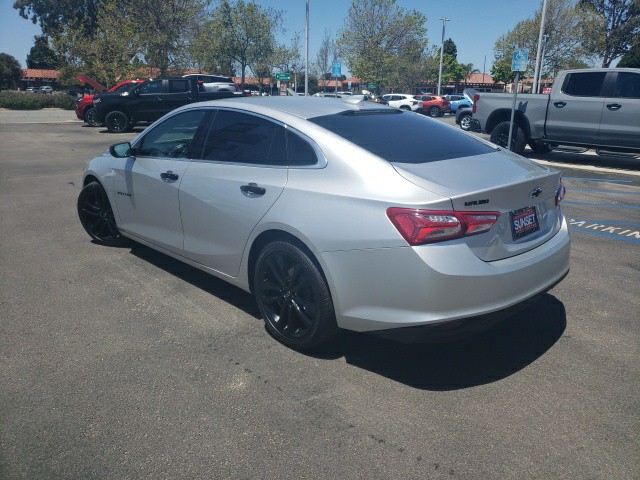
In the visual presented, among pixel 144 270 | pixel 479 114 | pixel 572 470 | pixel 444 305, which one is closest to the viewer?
pixel 572 470

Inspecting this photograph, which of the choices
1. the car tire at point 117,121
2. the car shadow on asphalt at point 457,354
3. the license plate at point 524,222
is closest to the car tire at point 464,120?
the car tire at point 117,121

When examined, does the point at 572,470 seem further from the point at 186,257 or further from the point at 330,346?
the point at 186,257

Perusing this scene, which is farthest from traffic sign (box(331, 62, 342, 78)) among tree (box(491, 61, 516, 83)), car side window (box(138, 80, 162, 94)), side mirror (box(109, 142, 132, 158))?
tree (box(491, 61, 516, 83))

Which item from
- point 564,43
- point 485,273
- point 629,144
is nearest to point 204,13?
point 564,43

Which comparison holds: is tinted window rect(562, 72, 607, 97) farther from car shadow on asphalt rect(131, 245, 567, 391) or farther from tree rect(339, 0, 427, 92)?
tree rect(339, 0, 427, 92)

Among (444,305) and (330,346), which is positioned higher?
(444,305)

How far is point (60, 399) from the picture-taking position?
2893mm

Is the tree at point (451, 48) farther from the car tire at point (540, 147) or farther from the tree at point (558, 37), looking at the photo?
the car tire at point (540, 147)

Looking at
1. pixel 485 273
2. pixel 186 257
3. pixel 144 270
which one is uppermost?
pixel 485 273

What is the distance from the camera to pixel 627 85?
36.1 ft

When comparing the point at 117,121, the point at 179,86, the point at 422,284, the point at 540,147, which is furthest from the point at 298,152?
the point at 117,121

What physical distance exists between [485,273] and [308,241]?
0.99 m

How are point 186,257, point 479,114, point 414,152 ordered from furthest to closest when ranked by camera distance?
point 479,114 < point 186,257 < point 414,152

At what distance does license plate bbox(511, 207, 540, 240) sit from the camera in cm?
303
